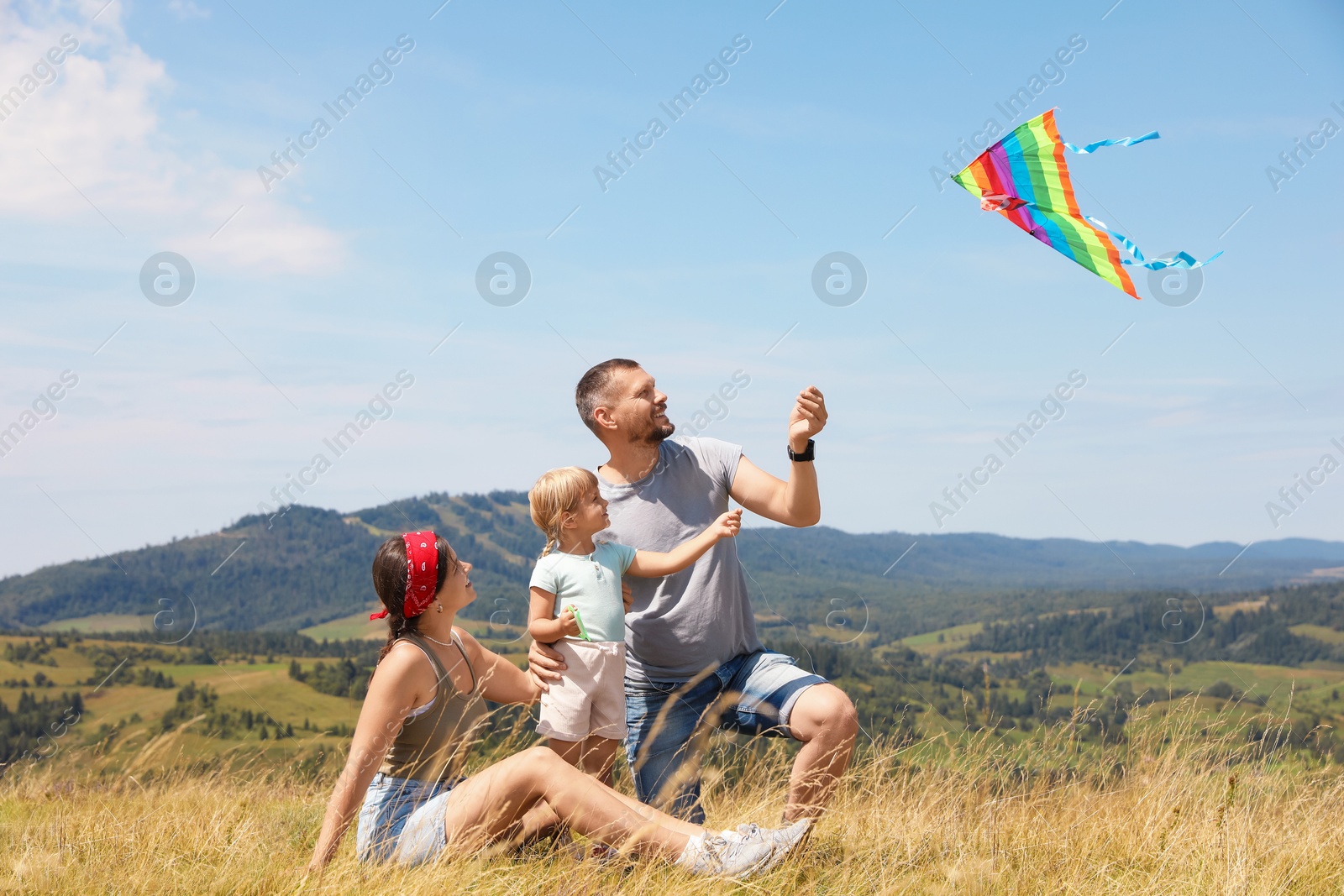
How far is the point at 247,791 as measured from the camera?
5949 millimetres

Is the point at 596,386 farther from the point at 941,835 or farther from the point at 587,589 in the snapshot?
the point at 941,835

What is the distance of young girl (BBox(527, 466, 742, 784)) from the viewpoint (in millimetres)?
3684

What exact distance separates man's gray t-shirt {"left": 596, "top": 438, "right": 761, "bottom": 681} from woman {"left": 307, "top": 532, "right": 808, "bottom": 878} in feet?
2.62

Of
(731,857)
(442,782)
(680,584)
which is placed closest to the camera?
(731,857)

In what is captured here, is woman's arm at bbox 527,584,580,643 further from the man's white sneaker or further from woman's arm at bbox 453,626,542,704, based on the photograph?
the man's white sneaker

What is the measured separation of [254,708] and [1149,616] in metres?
86.0

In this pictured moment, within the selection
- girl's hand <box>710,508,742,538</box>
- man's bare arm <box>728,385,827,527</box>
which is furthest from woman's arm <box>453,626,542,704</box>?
man's bare arm <box>728,385,827,527</box>

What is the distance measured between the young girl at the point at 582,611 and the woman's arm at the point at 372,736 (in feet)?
1.83

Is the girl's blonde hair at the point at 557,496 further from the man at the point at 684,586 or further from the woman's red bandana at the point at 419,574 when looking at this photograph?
the woman's red bandana at the point at 419,574

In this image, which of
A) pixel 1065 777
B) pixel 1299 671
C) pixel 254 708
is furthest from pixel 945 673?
pixel 1065 777

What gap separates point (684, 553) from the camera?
3793 mm

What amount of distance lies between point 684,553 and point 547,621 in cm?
60

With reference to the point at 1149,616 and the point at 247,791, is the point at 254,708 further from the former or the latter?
the point at 1149,616

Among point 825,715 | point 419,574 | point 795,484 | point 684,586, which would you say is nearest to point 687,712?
point 684,586
